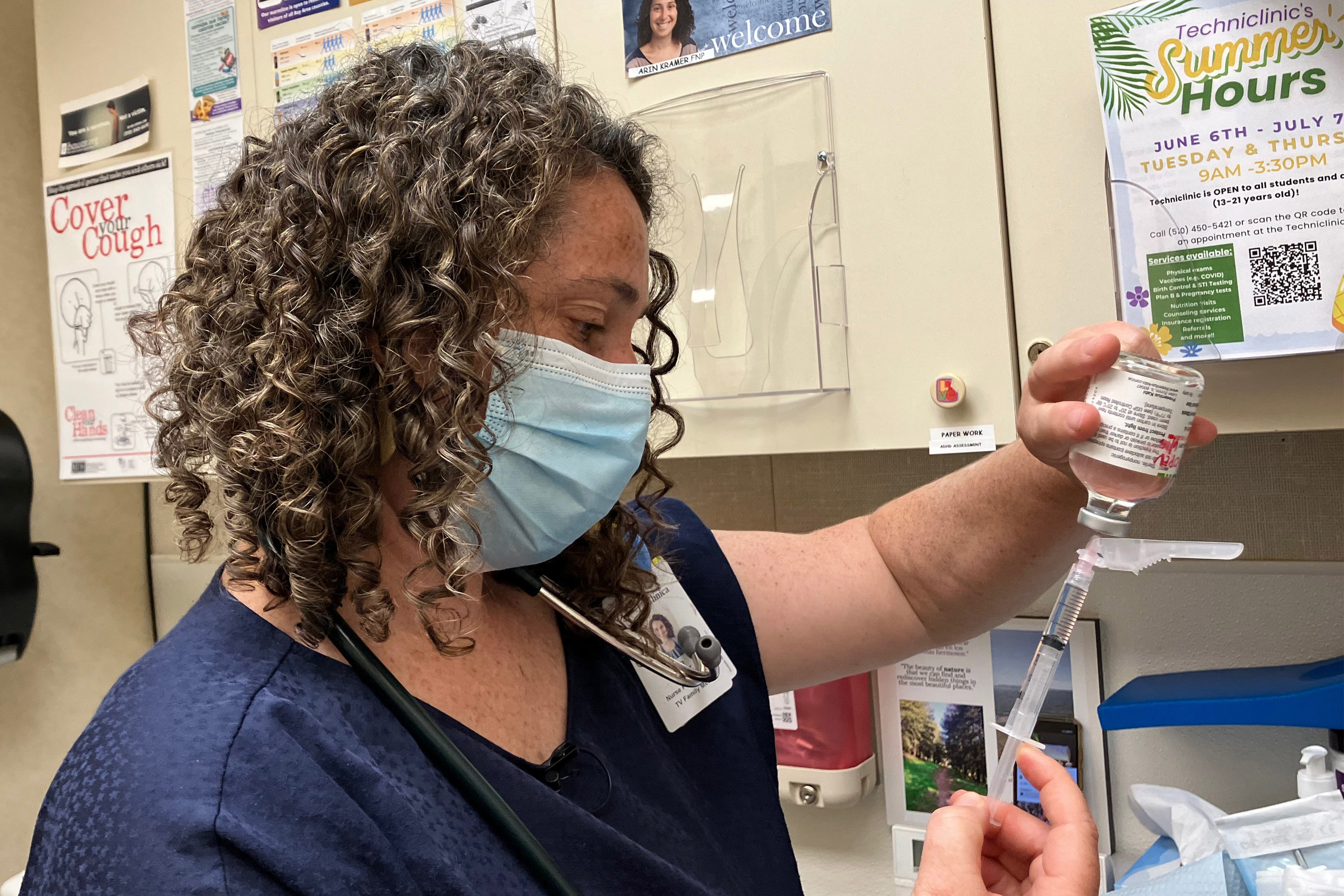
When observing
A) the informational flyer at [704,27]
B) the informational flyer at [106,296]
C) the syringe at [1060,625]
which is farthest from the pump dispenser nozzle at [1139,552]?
the informational flyer at [106,296]

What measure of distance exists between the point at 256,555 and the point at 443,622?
0.16 metres

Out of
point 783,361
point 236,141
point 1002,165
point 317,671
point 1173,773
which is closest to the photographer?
point 317,671

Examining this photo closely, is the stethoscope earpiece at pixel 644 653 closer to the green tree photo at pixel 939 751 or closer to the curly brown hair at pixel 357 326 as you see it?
the curly brown hair at pixel 357 326

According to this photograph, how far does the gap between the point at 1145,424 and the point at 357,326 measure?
1.73 feet

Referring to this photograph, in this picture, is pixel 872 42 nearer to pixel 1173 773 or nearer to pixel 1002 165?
pixel 1002 165

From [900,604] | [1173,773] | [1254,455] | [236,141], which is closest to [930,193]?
[900,604]

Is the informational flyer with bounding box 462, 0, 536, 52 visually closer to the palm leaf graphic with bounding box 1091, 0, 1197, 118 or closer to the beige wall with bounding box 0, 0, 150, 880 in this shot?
the palm leaf graphic with bounding box 1091, 0, 1197, 118

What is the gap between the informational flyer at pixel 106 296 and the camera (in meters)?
1.45

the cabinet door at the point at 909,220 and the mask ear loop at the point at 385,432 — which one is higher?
the cabinet door at the point at 909,220

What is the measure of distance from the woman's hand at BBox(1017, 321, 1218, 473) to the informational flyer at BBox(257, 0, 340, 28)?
1.08 m

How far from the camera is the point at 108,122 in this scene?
146 centimetres

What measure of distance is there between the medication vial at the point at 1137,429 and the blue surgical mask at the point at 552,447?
0.34 meters

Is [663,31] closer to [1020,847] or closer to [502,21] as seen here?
[502,21]

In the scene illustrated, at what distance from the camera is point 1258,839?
932 millimetres
